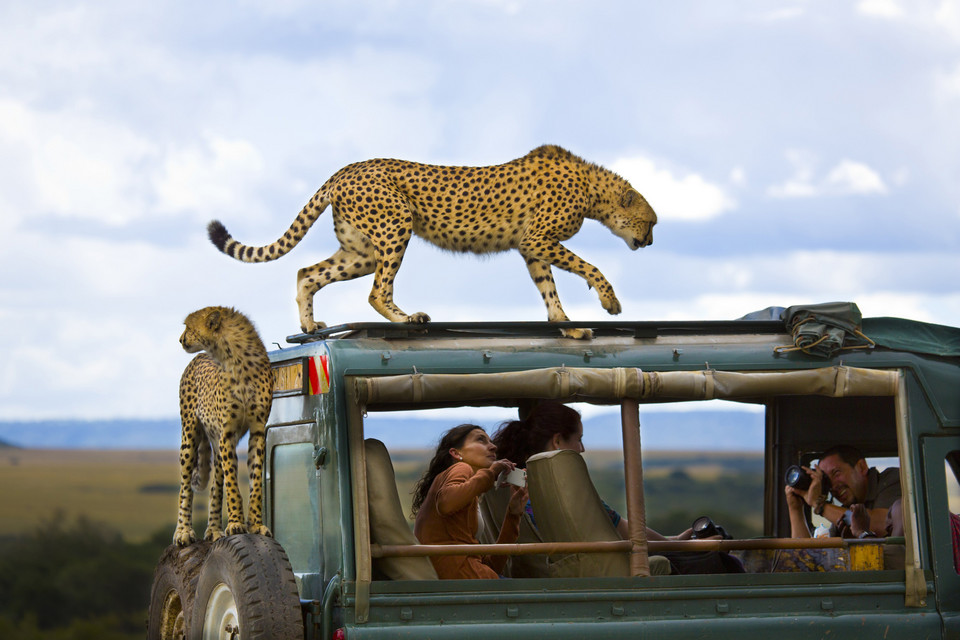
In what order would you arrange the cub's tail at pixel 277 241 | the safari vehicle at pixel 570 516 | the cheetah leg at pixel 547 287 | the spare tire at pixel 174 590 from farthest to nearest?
the cub's tail at pixel 277 241 → the cheetah leg at pixel 547 287 → the spare tire at pixel 174 590 → the safari vehicle at pixel 570 516

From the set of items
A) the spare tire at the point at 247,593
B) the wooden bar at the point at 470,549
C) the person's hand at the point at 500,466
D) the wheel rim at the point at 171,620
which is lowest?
the wheel rim at the point at 171,620

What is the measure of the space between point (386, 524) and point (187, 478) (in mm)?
1549

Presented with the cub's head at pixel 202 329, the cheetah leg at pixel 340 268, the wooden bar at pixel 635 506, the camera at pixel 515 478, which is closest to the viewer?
the wooden bar at pixel 635 506

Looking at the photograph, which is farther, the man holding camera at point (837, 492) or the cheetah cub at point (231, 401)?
the man holding camera at point (837, 492)

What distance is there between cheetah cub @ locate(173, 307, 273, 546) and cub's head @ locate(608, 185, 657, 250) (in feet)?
7.49

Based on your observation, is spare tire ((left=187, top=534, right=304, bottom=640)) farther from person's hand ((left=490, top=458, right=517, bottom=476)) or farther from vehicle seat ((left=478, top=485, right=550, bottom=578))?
vehicle seat ((left=478, top=485, right=550, bottom=578))

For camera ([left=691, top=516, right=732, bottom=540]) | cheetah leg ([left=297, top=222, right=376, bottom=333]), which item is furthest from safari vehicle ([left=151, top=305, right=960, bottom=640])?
camera ([left=691, top=516, right=732, bottom=540])

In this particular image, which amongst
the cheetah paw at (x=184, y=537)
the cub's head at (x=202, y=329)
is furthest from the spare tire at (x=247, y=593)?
the cub's head at (x=202, y=329)

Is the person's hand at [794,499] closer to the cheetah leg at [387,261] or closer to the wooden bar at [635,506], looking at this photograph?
the wooden bar at [635,506]

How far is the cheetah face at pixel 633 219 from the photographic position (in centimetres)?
754

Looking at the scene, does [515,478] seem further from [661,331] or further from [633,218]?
[633,218]

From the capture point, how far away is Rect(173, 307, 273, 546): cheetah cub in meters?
6.42

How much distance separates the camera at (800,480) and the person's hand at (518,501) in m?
1.90

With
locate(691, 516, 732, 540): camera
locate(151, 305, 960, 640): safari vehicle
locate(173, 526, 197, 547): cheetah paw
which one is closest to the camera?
locate(151, 305, 960, 640): safari vehicle
